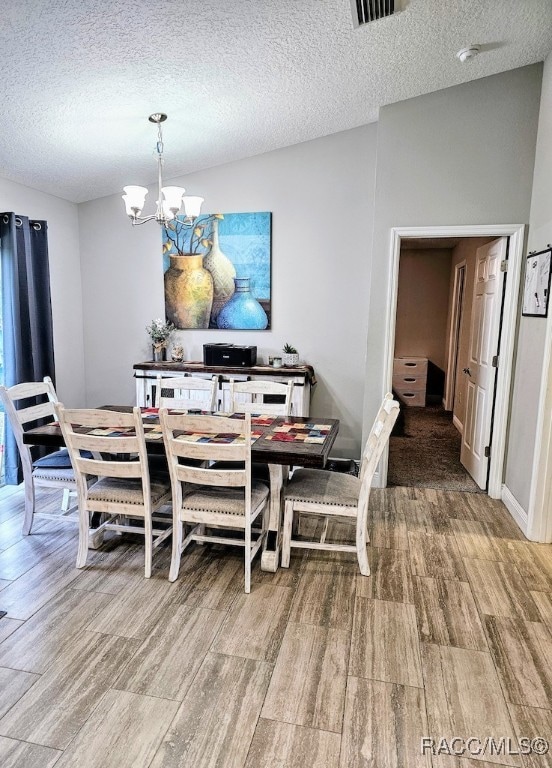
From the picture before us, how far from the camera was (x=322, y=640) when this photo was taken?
209 centimetres

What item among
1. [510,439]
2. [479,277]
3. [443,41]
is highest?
[443,41]

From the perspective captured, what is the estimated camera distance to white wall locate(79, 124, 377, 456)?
4.21 metres

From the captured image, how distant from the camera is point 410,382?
726 cm

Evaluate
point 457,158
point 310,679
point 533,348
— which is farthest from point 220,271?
point 310,679

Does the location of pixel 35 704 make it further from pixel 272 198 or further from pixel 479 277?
pixel 479 277

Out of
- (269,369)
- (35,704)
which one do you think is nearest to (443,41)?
(269,369)

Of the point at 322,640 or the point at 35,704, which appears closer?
the point at 35,704

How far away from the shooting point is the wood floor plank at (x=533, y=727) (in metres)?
1.55

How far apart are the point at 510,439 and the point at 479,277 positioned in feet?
5.17

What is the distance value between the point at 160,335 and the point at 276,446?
8.39ft

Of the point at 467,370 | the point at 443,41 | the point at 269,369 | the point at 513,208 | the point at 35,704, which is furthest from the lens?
the point at 467,370

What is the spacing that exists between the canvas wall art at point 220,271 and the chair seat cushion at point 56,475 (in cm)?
212

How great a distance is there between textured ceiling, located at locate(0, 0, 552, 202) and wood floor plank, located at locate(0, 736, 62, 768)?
2864 mm

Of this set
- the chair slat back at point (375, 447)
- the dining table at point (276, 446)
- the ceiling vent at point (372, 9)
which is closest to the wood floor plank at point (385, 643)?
the chair slat back at point (375, 447)
